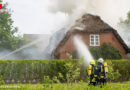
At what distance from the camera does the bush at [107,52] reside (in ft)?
93.7

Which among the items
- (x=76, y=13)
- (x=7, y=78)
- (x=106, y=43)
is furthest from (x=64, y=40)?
(x=7, y=78)

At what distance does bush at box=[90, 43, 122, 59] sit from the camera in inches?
1124

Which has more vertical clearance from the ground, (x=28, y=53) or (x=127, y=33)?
(x=127, y=33)

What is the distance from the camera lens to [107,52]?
28719 mm

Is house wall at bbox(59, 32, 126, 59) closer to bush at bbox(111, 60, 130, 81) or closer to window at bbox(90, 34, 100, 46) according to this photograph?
window at bbox(90, 34, 100, 46)

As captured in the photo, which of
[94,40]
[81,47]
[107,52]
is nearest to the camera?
[107,52]

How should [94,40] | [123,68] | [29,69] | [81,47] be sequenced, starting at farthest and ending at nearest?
[94,40]
[81,47]
[123,68]
[29,69]

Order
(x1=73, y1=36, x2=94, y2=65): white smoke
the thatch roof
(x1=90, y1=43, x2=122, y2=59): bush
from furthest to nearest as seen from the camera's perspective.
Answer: the thatch roof, (x1=90, y1=43, x2=122, y2=59): bush, (x1=73, y1=36, x2=94, y2=65): white smoke

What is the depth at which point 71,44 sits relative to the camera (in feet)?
97.1

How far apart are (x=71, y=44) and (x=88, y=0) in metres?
9.42

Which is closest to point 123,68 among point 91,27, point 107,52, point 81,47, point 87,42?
point 107,52

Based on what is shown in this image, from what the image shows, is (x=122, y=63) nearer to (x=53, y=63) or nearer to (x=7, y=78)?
(x=53, y=63)

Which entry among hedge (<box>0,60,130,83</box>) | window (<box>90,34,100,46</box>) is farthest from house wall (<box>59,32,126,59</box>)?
hedge (<box>0,60,130,83</box>)

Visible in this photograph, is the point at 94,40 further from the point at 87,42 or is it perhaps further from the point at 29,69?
the point at 29,69
